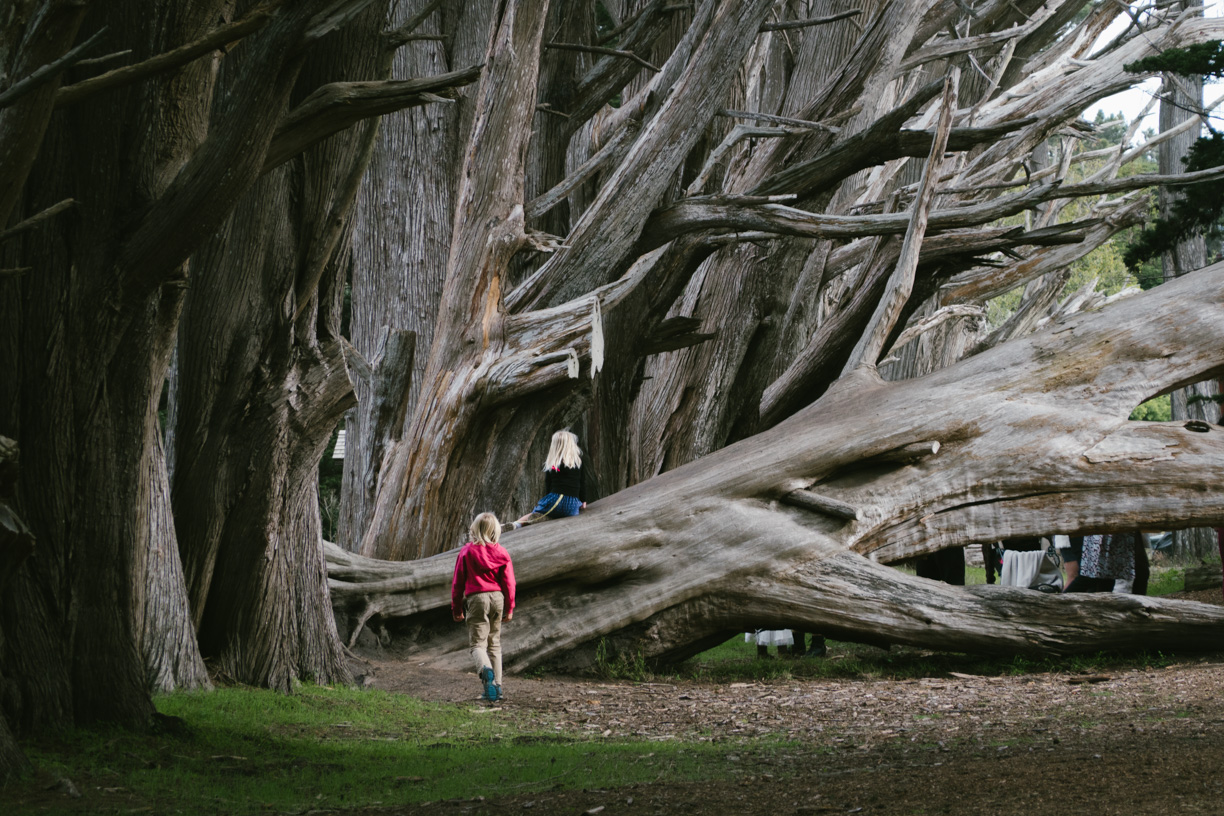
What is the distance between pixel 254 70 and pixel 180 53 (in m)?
0.59

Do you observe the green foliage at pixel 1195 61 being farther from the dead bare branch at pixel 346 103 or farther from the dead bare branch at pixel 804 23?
the dead bare branch at pixel 804 23

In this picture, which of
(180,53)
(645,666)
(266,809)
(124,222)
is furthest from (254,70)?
(645,666)

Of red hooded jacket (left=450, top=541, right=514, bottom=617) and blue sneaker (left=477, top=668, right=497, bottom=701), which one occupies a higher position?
red hooded jacket (left=450, top=541, right=514, bottom=617)

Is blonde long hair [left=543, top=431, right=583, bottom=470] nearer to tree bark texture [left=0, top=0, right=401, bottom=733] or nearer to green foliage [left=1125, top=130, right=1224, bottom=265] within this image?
tree bark texture [left=0, top=0, right=401, bottom=733]

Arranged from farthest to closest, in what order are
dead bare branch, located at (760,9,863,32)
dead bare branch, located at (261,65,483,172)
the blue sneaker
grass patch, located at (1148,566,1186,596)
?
grass patch, located at (1148,566,1186,596) → dead bare branch, located at (760,9,863,32) → the blue sneaker → dead bare branch, located at (261,65,483,172)

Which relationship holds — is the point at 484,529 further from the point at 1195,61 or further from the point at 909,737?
the point at 1195,61

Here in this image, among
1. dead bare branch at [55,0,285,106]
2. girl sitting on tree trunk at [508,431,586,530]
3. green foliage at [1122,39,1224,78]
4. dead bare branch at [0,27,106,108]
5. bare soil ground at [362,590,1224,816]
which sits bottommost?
bare soil ground at [362,590,1224,816]

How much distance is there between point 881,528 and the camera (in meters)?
9.25

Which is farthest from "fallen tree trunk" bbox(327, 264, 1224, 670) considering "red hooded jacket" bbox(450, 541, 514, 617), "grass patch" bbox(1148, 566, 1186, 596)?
"grass patch" bbox(1148, 566, 1186, 596)

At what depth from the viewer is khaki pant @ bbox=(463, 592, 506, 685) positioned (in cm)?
779

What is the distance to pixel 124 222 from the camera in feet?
17.1

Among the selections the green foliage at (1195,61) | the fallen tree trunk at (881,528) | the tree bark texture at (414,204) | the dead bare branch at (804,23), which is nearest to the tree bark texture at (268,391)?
the fallen tree trunk at (881,528)

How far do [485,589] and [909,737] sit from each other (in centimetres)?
310

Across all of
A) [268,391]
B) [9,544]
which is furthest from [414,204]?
[9,544]
